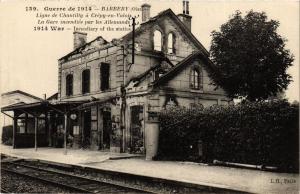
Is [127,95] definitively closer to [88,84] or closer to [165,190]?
[88,84]

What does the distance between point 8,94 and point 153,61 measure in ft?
45.9

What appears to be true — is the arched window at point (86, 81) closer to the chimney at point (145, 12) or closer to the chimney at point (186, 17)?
the chimney at point (145, 12)

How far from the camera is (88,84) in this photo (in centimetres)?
2234

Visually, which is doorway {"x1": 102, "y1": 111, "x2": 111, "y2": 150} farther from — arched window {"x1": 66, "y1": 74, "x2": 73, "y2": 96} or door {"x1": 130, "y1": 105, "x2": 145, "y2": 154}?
arched window {"x1": 66, "y1": 74, "x2": 73, "y2": 96}

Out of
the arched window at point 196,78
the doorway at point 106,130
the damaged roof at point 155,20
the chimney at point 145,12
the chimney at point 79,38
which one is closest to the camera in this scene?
the arched window at point 196,78

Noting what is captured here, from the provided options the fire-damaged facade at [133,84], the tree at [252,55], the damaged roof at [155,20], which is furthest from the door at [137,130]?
the tree at [252,55]

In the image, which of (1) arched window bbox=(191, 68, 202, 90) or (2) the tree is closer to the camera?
(2) the tree

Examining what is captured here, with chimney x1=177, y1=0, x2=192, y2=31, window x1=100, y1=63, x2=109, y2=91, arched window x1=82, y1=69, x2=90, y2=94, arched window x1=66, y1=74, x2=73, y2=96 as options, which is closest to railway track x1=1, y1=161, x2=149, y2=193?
window x1=100, y1=63, x2=109, y2=91

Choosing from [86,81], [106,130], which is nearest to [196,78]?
[106,130]

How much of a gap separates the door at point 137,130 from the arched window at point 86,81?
16.0ft

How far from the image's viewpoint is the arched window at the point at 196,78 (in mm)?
19578

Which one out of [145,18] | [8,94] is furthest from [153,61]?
[8,94]

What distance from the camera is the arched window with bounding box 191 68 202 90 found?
19.6m

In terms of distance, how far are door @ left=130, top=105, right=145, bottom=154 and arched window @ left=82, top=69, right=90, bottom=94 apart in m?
4.87
